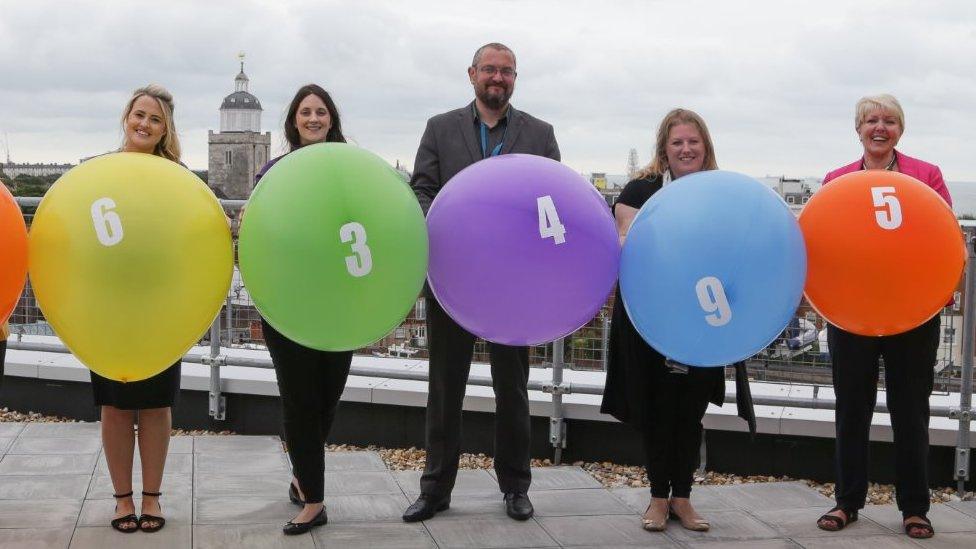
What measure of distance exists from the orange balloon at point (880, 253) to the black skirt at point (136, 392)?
2291 mm

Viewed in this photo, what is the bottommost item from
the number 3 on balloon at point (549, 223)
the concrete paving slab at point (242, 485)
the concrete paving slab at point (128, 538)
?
→ the concrete paving slab at point (242, 485)

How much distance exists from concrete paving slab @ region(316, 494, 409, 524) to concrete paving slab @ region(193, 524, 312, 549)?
0.86 ft

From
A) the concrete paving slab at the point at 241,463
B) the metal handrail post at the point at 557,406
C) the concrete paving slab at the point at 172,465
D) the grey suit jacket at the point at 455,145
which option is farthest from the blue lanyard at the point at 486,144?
the concrete paving slab at the point at 172,465

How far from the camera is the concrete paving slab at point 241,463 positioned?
16.5 feet

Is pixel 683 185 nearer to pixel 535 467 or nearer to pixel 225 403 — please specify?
pixel 535 467

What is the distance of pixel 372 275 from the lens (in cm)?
314

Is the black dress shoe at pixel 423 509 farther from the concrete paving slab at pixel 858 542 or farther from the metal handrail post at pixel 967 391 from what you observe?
the metal handrail post at pixel 967 391

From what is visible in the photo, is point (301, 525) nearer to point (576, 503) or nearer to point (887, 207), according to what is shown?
point (576, 503)

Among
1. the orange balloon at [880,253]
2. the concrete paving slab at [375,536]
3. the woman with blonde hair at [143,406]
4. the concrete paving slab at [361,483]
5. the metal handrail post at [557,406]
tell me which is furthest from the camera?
the metal handrail post at [557,406]

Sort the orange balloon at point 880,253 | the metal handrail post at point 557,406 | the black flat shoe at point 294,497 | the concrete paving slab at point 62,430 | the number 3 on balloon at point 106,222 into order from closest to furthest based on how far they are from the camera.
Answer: the number 3 on balloon at point 106,222 → the orange balloon at point 880,253 → the black flat shoe at point 294,497 → the metal handrail post at point 557,406 → the concrete paving slab at point 62,430

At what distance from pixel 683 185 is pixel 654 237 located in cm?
22

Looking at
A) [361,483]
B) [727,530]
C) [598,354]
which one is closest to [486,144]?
[361,483]

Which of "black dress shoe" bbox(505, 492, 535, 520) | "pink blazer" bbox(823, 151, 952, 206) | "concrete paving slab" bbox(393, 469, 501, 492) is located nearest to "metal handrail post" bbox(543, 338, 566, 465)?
"concrete paving slab" bbox(393, 469, 501, 492)

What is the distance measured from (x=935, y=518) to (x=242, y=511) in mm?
2869
